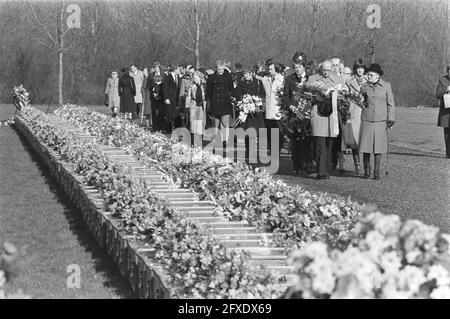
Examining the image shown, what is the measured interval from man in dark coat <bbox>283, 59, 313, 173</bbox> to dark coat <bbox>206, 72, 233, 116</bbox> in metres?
4.25

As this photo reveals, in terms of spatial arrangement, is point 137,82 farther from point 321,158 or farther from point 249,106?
point 321,158

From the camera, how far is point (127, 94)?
29078 mm

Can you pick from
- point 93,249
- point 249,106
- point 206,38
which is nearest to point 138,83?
point 249,106

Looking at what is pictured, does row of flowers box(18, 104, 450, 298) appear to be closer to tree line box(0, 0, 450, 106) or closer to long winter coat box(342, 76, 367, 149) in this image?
long winter coat box(342, 76, 367, 149)

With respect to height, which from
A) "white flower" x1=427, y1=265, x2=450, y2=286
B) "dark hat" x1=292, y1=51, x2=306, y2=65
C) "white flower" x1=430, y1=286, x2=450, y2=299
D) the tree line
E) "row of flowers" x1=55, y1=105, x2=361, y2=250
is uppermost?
the tree line

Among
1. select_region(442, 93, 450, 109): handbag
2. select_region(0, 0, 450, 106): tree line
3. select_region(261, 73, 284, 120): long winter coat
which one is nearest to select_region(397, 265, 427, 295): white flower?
select_region(261, 73, 284, 120): long winter coat

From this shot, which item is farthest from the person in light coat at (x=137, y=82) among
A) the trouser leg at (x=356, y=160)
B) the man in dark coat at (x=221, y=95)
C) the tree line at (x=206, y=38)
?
the trouser leg at (x=356, y=160)

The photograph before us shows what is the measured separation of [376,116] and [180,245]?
29.5 ft

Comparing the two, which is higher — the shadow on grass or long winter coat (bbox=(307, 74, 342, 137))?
long winter coat (bbox=(307, 74, 342, 137))

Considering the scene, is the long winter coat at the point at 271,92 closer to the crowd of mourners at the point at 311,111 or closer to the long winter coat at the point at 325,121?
the crowd of mourners at the point at 311,111

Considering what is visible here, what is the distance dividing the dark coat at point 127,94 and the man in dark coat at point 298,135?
1302 centimetres

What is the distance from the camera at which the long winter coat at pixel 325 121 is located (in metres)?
15.1

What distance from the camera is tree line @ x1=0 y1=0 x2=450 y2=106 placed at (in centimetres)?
4394
